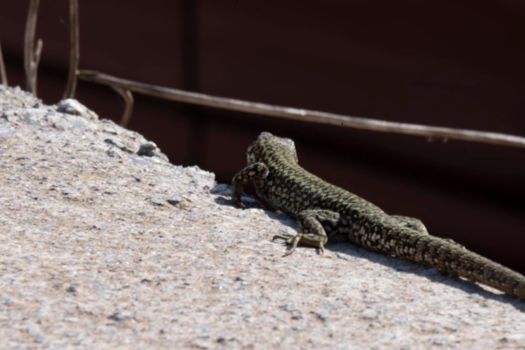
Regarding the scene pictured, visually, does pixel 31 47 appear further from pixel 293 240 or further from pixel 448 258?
pixel 448 258

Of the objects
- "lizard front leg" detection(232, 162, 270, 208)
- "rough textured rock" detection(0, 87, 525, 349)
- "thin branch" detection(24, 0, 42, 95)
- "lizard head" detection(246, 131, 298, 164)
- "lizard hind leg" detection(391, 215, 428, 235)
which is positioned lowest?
"rough textured rock" detection(0, 87, 525, 349)

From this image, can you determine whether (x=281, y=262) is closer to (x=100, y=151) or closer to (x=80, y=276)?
(x=80, y=276)

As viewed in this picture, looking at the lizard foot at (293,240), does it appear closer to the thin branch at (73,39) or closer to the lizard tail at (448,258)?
the lizard tail at (448,258)

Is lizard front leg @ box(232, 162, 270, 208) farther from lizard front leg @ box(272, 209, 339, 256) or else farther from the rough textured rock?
lizard front leg @ box(272, 209, 339, 256)

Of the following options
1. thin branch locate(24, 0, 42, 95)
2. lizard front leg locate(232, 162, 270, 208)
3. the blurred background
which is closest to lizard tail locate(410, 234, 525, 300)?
lizard front leg locate(232, 162, 270, 208)

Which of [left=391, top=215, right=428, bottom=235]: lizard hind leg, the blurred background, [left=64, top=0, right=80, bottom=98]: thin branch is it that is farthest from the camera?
the blurred background

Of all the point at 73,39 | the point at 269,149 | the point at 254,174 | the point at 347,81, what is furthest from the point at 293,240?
the point at 347,81

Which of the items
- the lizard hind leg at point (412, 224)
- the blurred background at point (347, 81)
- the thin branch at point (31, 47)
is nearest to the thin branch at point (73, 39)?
the thin branch at point (31, 47)
